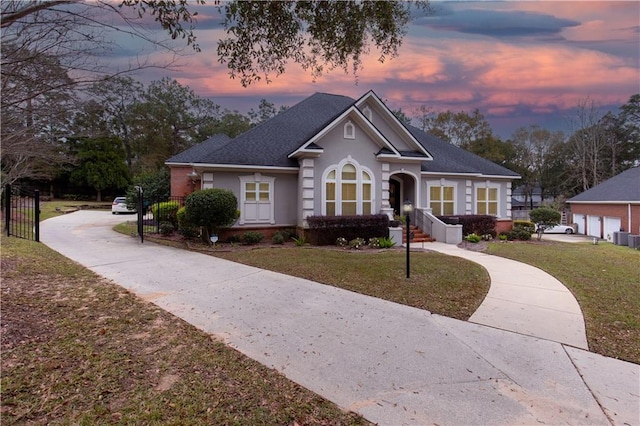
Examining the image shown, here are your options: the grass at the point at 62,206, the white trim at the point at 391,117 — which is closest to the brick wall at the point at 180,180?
the white trim at the point at 391,117

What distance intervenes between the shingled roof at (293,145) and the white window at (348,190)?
1.91 metres

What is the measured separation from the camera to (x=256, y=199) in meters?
14.2

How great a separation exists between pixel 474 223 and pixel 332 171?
27.0 ft

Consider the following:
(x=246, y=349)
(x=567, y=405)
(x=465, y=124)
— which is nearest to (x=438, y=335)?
(x=567, y=405)

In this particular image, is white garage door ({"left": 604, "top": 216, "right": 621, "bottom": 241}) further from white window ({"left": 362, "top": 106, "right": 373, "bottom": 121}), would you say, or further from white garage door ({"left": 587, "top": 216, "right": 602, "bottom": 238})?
white window ({"left": 362, "top": 106, "right": 373, "bottom": 121})

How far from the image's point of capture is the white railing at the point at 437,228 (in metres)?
14.9

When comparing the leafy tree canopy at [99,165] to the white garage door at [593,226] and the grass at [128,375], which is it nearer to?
the grass at [128,375]

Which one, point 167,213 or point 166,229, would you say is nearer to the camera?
point 166,229

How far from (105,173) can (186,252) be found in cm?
3477

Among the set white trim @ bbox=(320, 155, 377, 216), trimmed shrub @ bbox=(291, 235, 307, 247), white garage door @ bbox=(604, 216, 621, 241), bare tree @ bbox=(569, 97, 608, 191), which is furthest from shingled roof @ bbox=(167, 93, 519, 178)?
bare tree @ bbox=(569, 97, 608, 191)

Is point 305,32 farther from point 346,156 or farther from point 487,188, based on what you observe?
point 487,188

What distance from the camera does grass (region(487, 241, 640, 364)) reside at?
443cm

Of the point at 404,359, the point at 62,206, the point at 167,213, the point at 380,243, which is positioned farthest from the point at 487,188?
the point at 62,206

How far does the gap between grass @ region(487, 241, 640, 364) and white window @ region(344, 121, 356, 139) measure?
24.1ft
